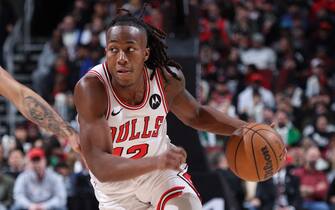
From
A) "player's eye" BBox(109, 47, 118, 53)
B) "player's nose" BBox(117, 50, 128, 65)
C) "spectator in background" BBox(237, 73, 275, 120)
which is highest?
"player's eye" BBox(109, 47, 118, 53)

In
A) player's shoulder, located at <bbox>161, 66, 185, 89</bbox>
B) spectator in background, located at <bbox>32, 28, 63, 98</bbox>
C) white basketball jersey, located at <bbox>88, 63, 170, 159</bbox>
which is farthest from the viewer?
spectator in background, located at <bbox>32, 28, 63, 98</bbox>

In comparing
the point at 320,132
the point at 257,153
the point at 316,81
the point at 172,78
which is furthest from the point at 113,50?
the point at 316,81

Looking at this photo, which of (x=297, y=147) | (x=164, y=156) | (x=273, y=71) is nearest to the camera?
(x=164, y=156)

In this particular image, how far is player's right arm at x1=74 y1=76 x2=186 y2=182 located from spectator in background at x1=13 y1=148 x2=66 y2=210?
5301mm

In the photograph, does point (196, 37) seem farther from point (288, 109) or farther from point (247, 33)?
point (247, 33)

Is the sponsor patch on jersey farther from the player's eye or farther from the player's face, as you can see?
the player's eye

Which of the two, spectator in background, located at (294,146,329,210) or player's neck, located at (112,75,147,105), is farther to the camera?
spectator in background, located at (294,146,329,210)

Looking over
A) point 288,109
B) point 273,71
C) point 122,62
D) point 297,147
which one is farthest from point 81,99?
point 273,71

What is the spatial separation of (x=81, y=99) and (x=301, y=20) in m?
12.1

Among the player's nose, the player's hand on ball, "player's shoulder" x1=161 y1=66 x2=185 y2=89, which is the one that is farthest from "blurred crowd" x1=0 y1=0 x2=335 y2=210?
the player's hand on ball

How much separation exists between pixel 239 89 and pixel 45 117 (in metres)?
9.75

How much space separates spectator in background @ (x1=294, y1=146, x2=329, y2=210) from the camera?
1069 centimetres

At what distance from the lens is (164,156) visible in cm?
427

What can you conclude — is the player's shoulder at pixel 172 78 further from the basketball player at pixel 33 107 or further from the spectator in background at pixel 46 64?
the spectator in background at pixel 46 64
